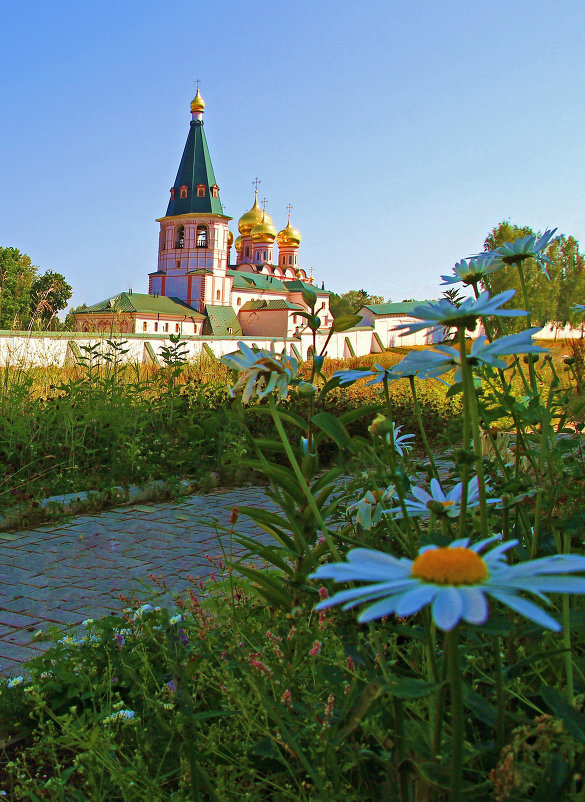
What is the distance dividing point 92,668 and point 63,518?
2738 mm

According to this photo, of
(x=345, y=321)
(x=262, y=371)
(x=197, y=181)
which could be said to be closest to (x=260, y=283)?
(x=197, y=181)

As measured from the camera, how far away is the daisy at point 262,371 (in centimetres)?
139

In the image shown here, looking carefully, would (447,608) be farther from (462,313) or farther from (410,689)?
(462,313)

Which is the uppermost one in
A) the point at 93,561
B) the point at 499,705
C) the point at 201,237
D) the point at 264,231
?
the point at 264,231

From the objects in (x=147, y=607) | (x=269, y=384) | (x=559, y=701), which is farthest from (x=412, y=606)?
(x=147, y=607)

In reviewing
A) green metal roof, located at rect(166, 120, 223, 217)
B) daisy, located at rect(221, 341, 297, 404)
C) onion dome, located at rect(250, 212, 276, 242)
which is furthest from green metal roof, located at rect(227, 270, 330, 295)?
daisy, located at rect(221, 341, 297, 404)

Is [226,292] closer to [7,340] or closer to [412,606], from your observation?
[7,340]

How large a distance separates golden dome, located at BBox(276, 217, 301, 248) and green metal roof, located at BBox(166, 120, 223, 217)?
14863mm

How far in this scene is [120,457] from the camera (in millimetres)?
5547

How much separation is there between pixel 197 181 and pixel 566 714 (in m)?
61.0

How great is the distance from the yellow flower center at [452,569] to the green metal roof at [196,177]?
198 ft

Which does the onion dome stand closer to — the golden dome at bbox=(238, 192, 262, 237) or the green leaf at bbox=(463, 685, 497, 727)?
the golden dome at bbox=(238, 192, 262, 237)

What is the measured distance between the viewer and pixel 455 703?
29.4 inches

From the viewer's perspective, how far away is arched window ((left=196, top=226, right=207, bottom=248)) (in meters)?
60.7
